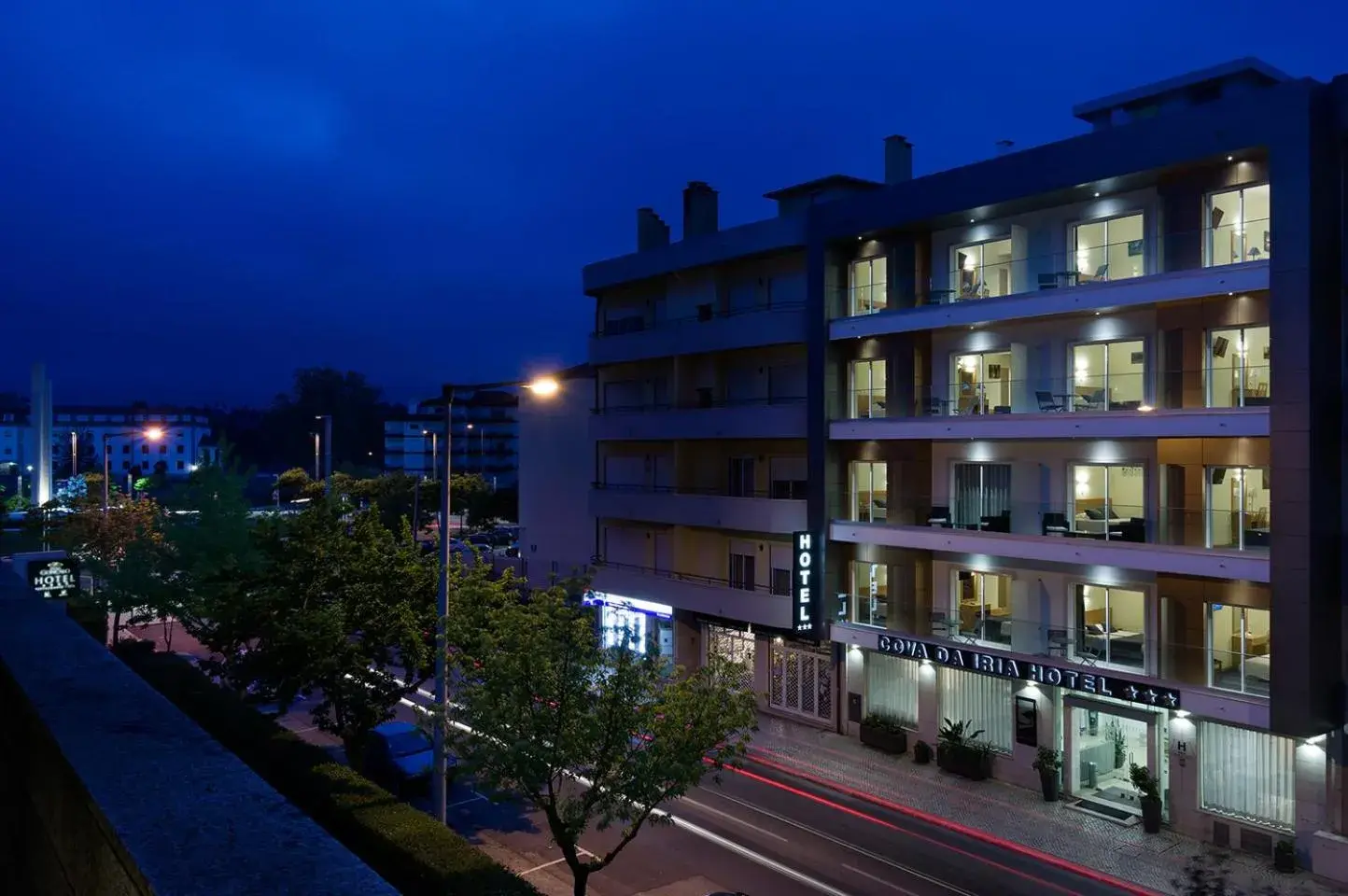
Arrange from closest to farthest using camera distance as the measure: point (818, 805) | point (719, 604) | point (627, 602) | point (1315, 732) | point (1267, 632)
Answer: point (1315, 732) → point (1267, 632) → point (818, 805) → point (719, 604) → point (627, 602)

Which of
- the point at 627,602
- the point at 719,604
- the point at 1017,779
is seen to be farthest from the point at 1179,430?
the point at 627,602

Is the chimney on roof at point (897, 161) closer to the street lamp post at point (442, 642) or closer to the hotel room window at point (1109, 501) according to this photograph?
the hotel room window at point (1109, 501)

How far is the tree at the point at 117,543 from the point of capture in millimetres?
30094

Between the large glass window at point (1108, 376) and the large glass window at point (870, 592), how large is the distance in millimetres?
7511

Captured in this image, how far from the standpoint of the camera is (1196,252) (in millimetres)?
22578

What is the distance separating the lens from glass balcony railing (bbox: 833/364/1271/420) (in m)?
22.1

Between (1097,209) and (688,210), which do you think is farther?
(688,210)

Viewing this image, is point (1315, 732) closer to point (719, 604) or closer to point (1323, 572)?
point (1323, 572)

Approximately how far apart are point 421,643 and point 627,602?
1601 cm

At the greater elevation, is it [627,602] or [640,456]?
[640,456]

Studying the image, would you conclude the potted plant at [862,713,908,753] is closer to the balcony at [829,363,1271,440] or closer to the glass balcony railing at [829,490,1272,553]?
the glass balcony railing at [829,490,1272,553]

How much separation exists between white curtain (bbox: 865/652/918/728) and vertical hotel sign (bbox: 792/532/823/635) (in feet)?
6.70

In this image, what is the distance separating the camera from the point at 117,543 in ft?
137

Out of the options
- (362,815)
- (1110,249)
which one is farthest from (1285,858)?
(362,815)
